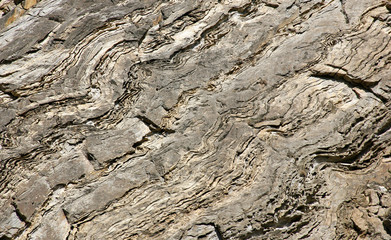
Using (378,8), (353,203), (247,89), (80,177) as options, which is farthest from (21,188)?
(378,8)

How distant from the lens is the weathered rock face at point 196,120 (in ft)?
15.0

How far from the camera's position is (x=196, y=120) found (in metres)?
4.93

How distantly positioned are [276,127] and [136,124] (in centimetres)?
200

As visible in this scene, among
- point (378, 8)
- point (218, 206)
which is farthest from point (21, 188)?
point (378, 8)

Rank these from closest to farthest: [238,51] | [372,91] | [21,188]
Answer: [21,188] < [372,91] < [238,51]

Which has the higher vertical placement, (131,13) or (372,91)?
(131,13)

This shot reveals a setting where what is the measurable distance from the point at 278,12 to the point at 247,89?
1.35 m

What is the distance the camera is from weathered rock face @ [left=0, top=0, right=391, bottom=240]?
457 cm

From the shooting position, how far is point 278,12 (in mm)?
5293

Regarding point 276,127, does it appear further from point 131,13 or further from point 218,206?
point 131,13

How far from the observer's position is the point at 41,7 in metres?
5.29

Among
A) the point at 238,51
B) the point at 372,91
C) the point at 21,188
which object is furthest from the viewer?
the point at 238,51

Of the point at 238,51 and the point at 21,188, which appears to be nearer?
the point at 21,188

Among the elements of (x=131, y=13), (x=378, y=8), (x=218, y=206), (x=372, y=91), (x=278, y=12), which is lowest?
(x=218, y=206)
